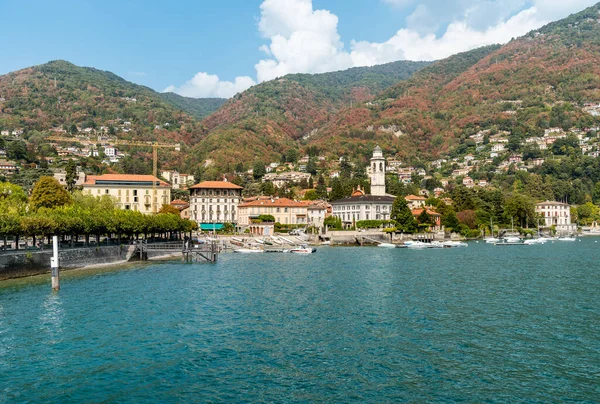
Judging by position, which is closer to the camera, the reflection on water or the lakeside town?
the reflection on water

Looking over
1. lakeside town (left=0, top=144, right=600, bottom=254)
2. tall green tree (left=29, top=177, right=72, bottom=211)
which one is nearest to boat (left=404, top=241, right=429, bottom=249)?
lakeside town (left=0, top=144, right=600, bottom=254)

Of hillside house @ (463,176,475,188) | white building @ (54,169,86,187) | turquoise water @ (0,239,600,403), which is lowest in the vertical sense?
turquoise water @ (0,239,600,403)

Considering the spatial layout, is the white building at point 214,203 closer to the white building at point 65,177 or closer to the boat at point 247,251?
the white building at point 65,177

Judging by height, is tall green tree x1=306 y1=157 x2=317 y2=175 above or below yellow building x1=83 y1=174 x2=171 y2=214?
above

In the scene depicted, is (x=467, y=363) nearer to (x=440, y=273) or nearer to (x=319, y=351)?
(x=319, y=351)

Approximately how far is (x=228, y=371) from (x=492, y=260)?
4749 cm

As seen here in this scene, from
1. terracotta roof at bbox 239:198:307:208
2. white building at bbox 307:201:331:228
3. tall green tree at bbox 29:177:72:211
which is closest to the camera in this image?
tall green tree at bbox 29:177:72:211

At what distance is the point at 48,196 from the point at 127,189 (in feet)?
99.8

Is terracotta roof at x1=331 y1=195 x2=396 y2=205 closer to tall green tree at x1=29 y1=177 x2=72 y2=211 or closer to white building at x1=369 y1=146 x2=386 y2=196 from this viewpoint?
white building at x1=369 y1=146 x2=386 y2=196

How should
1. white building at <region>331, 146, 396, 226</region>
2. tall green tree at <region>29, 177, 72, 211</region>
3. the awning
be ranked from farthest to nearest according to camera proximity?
the awning, white building at <region>331, 146, 396, 226</region>, tall green tree at <region>29, 177, 72, 211</region>

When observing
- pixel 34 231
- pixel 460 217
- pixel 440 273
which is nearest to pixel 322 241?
pixel 460 217

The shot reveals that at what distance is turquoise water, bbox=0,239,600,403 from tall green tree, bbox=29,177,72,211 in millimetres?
30459

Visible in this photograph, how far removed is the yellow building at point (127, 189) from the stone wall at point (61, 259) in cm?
4235

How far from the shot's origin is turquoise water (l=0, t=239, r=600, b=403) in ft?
57.4
